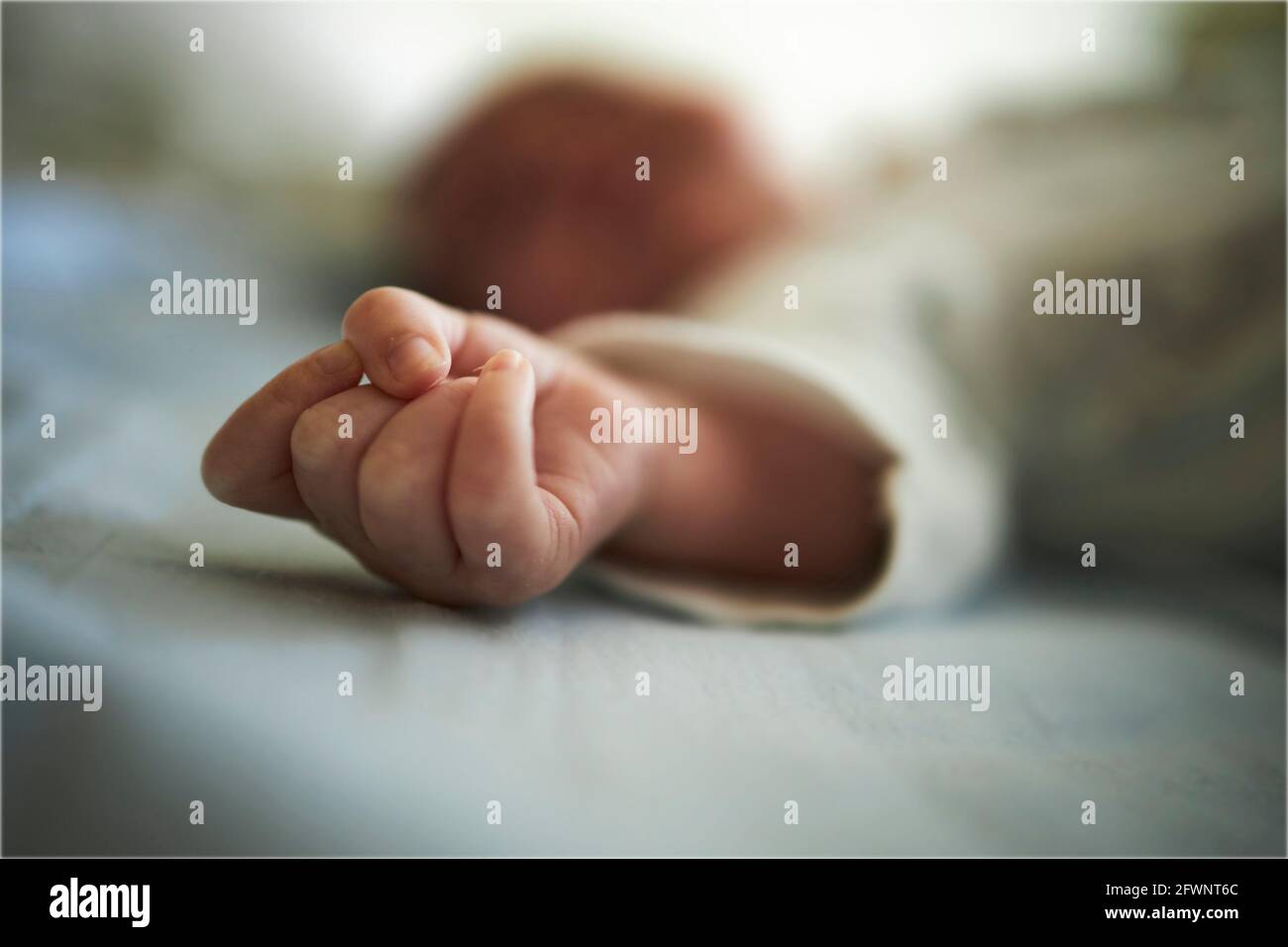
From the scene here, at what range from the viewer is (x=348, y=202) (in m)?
0.71

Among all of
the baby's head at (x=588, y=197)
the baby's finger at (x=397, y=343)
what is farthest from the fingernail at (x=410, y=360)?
the baby's head at (x=588, y=197)

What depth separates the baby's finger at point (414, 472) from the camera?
0.35 metres

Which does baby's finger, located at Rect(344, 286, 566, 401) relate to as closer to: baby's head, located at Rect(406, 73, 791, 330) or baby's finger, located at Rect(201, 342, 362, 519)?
baby's finger, located at Rect(201, 342, 362, 519)

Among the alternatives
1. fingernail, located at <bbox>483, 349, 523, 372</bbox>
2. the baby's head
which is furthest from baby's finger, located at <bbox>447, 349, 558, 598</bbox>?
the baby's head

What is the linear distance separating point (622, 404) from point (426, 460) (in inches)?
5.8

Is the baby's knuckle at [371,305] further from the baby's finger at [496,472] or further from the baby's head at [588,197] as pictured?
the baby's head at [588,197]

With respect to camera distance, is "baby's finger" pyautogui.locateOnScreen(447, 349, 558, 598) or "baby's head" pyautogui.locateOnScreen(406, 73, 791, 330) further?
"baby's head" pyautogui.locateOnScreen(406, 73, 791, 330)

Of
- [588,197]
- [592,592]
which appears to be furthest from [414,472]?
[588,197]

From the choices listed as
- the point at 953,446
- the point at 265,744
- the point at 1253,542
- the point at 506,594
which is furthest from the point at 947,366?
the point at 265,744

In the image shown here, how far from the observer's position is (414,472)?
0.35m

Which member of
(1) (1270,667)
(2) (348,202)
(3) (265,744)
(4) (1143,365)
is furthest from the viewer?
(2) (348,202)

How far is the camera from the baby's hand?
35 centimetres

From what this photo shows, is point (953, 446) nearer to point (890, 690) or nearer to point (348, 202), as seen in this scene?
point (890, 690)
